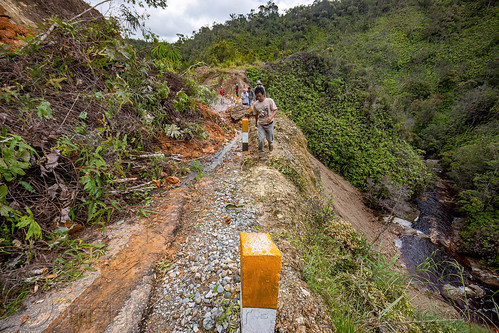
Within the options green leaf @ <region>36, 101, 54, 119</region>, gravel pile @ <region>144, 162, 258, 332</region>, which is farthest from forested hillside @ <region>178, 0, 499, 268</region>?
gravel pile @ <region>144, 162, 258, 332</region>

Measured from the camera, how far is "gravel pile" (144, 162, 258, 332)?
6.55 feet

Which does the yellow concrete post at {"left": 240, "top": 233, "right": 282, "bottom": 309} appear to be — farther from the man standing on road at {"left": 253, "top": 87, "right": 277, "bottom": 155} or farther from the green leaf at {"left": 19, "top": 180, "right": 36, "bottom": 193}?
the man standing on road at {"left": 253, "top": 87, "right": 277, "bottom": 155}

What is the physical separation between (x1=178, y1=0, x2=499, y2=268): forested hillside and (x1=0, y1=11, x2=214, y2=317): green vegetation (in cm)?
416

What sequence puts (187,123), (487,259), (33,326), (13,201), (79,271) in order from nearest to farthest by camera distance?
(33,326) < (79,271) < (13,201) < (187,123) < (487,259)

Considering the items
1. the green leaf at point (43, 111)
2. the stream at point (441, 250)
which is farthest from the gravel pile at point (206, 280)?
the stream at point (441, 250)

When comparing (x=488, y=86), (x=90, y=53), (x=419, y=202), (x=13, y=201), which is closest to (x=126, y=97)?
(x=90, y=53)

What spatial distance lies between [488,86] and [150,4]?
1707 inches

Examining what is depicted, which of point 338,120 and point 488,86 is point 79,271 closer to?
point 338,120

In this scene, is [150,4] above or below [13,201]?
above

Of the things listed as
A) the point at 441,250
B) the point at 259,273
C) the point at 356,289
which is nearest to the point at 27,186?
the point at 259,273

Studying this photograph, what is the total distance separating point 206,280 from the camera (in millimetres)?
2363

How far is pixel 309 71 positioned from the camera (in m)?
20.2

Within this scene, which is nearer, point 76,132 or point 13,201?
point 13,201

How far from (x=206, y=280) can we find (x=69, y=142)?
3.04 meters
